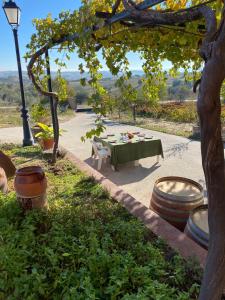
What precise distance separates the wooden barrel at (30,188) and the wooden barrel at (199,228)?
1.80 metres

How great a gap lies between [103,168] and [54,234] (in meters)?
4.17

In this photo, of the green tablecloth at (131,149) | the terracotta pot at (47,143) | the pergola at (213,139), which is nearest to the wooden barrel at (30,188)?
the pergola at (213,139)

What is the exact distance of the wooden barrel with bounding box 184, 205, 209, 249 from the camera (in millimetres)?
2334

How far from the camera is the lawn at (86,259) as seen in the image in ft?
5.74

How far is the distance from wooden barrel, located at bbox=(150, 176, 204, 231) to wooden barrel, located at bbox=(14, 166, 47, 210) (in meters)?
1.47

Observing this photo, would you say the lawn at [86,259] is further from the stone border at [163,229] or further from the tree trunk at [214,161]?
the tree trunk at [214,161]

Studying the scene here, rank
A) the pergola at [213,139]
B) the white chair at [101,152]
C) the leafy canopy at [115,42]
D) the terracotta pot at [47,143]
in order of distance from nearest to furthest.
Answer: the pergola at [213,139], the leafy canopy at [115,42], the white chair at [101,152], the terracotta pot at [47,143]

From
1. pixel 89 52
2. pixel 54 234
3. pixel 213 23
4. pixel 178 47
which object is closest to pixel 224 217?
pixel 213 23

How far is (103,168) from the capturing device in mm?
6641

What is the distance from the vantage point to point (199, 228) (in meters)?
2.40

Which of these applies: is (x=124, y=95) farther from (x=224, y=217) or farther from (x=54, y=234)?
(x=224, y=217)

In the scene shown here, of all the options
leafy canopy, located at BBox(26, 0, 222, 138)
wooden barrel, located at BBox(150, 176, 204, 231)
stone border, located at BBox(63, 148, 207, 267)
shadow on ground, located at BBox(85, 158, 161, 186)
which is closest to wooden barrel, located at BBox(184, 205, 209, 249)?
stone border, located at BBox(63, 148, 207, 267)

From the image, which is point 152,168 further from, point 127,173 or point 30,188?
point 30,188

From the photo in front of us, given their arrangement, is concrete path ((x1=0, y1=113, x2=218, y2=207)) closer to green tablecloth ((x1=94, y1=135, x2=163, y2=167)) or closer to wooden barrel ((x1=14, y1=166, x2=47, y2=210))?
green tablecloth ((x1=94, y1=135, x2=163, y2=167))
